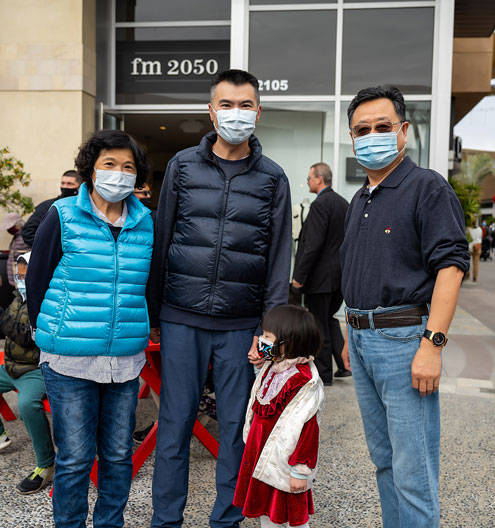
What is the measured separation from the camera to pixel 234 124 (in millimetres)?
2629

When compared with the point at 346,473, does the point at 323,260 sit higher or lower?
higher

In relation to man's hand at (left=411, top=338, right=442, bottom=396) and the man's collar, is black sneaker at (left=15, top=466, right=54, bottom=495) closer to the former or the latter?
man's hand at (left=411, top=338, right=442, bottom=396)

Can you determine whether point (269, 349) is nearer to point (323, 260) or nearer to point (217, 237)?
point (217, 237)

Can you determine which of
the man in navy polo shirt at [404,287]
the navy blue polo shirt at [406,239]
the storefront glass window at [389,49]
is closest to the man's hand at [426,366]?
the man in navy polo shirt at [404,287]

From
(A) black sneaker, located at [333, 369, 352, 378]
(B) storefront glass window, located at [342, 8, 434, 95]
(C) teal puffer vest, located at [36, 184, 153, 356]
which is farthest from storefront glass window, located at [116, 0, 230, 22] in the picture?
(C) teal puffer vest, located at [36, 184, 153, 356]

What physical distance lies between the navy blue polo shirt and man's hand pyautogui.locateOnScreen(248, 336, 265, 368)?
2.01ft

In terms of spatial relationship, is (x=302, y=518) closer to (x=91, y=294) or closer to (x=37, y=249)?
(x=91, y=294)

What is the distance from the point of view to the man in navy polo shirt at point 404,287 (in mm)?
1971

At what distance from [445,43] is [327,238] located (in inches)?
173

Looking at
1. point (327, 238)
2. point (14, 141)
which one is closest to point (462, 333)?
point (327, 238)

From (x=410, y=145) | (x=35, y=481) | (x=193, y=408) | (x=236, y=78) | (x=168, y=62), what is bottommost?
(x=35, y=481)

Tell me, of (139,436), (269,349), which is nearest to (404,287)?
(269,349)

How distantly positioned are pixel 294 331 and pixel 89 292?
88cm

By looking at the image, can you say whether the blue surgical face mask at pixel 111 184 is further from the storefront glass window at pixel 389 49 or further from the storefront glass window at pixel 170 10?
the storefront glass window at pixel 170 10
